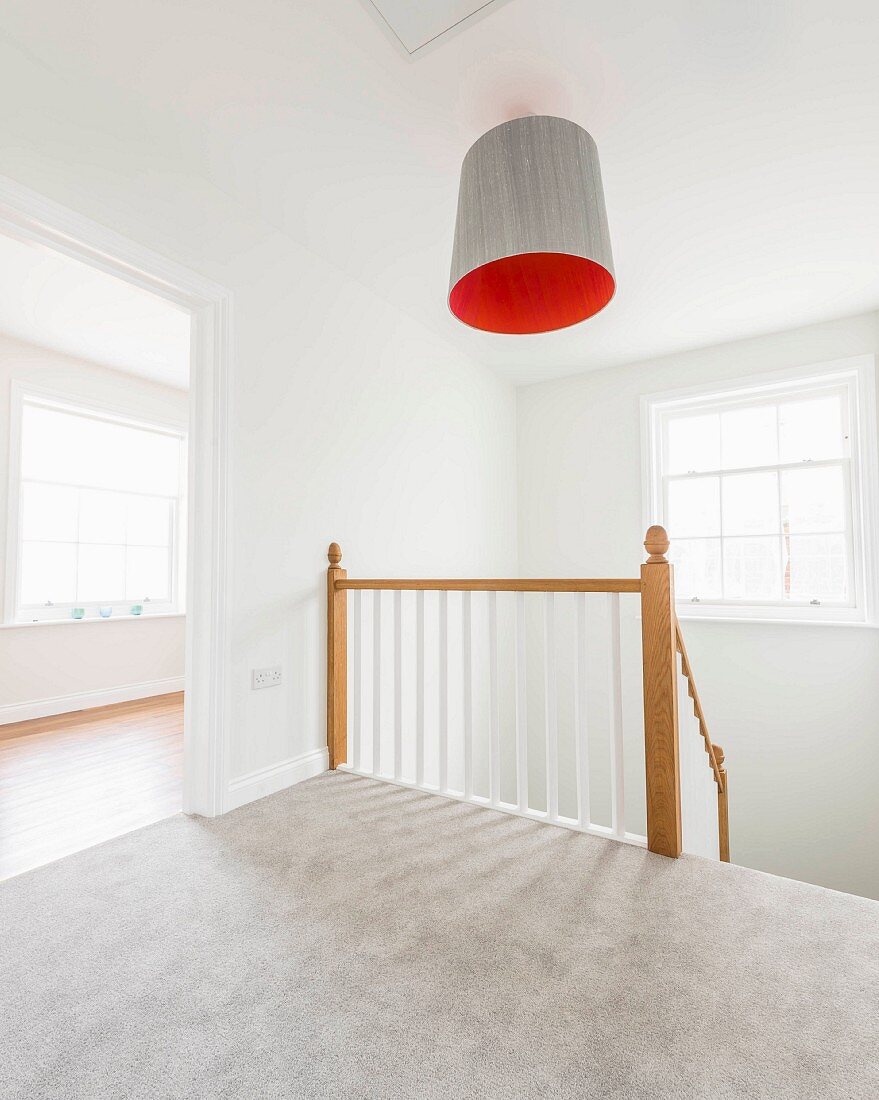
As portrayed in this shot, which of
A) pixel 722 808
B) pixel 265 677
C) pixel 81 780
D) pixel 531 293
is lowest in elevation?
pixel 722 808

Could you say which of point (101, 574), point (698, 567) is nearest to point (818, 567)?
point (698, 567)

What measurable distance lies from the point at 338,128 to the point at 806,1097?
2706mm

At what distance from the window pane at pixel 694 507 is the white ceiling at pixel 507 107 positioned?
4.70 feet

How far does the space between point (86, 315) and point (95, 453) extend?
1.31 meters

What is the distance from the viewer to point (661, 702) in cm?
191

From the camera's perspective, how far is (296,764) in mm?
2514

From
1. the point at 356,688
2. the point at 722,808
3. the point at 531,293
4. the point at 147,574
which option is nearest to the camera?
the point at 531,293

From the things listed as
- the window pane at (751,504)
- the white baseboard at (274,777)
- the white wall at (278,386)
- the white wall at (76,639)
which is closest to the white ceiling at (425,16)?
the white wall at (278,386)

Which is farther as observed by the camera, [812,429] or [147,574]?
[147,574]

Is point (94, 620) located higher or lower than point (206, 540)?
lower

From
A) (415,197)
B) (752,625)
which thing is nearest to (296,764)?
(415,197)

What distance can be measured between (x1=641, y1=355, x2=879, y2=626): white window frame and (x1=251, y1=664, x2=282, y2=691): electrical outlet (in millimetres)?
2630

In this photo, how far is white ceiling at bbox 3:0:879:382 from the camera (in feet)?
5.21

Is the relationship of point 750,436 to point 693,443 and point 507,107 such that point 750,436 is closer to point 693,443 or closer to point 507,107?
point 693,443
